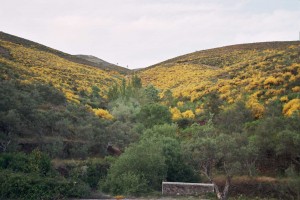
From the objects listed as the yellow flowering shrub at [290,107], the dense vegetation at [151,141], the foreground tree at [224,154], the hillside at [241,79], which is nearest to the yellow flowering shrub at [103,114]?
the dense vegetation at [151,141]

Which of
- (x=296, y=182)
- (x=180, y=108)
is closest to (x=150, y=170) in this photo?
(x=296, y=182)

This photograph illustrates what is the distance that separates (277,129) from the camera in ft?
91.9

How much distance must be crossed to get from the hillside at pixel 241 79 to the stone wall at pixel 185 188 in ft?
32.0

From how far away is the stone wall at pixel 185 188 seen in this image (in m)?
26.5

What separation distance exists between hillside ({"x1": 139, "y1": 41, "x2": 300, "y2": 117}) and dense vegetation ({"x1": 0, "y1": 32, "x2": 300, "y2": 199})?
0.21m

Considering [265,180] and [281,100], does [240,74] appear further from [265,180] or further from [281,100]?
[265,180]

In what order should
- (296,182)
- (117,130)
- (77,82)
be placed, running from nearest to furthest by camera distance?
(296,182) → (117,130) → (77,82)

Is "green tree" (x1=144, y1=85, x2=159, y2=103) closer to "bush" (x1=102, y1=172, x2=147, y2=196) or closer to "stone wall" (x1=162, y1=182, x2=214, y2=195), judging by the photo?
"bush" (x1=102, y1=172, x2=147, y2=196)

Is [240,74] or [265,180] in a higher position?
[240,74]

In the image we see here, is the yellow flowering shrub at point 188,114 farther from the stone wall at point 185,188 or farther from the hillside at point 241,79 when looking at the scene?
the stone wall at point 185,188

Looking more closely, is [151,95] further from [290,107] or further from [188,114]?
[290,107]

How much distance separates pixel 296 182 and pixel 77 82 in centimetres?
4461

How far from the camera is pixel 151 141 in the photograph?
99.3 feet

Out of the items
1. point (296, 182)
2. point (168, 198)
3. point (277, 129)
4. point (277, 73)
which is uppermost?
point (277, 73)
